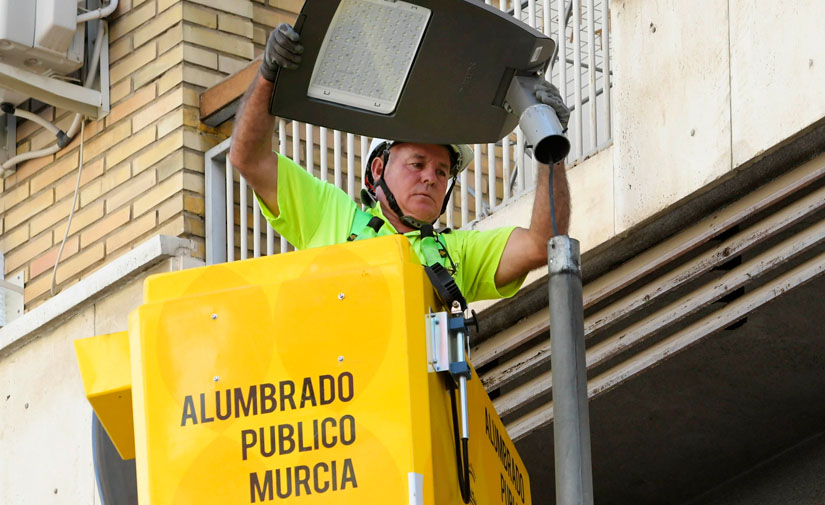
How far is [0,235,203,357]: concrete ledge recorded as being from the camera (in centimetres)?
722

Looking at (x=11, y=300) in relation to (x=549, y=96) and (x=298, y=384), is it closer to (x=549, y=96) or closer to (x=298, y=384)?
(x=298, y=384)

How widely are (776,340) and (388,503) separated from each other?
9.41ft

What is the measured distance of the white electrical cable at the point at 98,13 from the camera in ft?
25.3

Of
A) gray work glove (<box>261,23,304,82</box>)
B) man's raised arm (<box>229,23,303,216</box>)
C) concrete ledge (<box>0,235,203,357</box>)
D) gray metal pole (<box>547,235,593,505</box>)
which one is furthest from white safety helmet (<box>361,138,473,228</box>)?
concrete ledge (<box>0,235,203,357</box>)

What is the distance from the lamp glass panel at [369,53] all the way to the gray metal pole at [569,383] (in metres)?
0.71

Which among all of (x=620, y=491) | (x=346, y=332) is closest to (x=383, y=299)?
(x=346, y=332)

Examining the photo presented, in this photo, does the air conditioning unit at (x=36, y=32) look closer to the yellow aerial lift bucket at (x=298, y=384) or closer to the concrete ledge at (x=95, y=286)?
the concrete ledge at (x=95, y=286)

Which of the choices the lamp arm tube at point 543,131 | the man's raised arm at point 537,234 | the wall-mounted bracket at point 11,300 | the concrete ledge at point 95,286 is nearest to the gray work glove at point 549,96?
the lamp arm tube at point 543,131

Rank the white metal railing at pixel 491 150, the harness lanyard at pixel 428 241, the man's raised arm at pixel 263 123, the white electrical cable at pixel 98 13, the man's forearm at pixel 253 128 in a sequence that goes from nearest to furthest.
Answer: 1. the man's raised arm at pixel 263 123
2. the man's forearm at pixel 253 128
3. the harness lanyard at pixel 428 241
4. the white metal railing at pixel 491 150
5. the white electrical cable at pixel 98 13

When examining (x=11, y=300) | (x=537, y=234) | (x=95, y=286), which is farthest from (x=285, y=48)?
(x=11, y=300)

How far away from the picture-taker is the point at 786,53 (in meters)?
5.07

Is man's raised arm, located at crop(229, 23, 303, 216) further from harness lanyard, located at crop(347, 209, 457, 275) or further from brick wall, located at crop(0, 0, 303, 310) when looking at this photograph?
brick wall, located at crop(0, 0, 303, 310)

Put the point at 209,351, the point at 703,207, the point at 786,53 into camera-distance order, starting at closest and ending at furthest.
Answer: the point at 209,351 < the point at 786,53 < the point at 703,207

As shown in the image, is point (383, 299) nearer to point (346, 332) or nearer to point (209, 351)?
point (346, 332)
